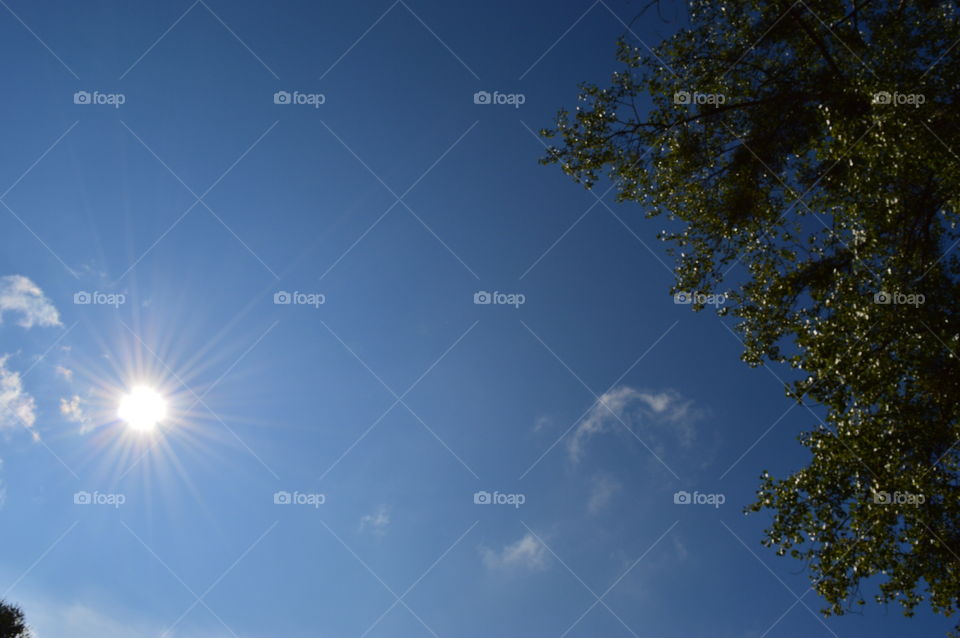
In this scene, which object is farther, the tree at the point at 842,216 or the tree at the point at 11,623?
the tree at the point at 11,623

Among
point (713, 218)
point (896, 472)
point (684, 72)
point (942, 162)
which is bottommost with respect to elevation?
point (896, 472)

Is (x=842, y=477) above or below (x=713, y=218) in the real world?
below

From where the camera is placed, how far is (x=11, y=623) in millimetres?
27594

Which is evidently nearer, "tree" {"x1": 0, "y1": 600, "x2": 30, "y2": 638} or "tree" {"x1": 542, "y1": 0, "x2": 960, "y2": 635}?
"tree" {"x1": 542, "y1": 0, "x2": 960, "y2": 635}

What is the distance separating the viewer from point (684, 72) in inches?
464

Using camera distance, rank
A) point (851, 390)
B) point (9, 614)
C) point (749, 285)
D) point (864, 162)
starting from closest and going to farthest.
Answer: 1. point (851, 390)
2. point (864, 162)
3. point (749, 285)
4. point (9, 614)

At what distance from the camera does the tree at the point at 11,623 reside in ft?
89.1

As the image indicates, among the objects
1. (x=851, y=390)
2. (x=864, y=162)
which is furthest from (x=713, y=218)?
(x=851, y=390)

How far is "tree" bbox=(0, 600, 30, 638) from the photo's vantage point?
27172 mm

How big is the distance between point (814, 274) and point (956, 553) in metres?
5.76

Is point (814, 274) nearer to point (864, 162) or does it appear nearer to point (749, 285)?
point (749, 285)

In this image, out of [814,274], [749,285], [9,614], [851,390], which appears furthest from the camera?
[9,614]

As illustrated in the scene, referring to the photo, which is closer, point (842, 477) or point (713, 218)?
point (842, 477)

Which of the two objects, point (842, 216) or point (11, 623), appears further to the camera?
point (11, 623)
